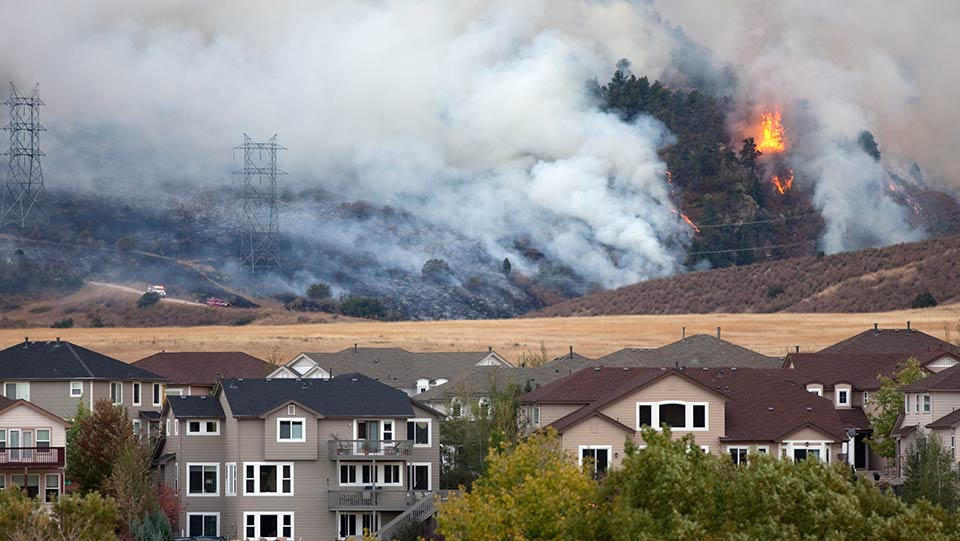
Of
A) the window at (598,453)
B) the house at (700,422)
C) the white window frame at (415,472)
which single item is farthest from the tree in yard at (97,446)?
the window at (598,453)

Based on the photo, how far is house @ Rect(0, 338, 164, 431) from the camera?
286ft

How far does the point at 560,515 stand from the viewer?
51.1 meters

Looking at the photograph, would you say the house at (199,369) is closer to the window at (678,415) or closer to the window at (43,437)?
the window at (43,437)

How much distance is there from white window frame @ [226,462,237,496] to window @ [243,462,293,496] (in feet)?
1.72

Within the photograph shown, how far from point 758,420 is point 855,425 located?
356 inches

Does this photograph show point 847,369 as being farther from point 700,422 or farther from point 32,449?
point 32,449

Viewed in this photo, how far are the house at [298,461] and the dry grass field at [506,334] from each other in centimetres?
5026

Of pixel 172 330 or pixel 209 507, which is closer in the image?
pixel 209 507

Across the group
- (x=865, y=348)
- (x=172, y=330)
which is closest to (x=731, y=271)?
(x=172, y=330)

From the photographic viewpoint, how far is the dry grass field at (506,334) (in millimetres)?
133750

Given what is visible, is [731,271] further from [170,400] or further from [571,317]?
[170,400]

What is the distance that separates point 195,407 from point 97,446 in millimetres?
3932

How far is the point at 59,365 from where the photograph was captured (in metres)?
89.0

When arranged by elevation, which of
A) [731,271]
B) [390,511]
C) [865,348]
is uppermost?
[731,271]
